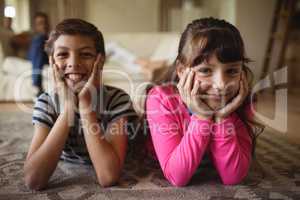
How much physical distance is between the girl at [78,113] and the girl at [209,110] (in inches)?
5.6

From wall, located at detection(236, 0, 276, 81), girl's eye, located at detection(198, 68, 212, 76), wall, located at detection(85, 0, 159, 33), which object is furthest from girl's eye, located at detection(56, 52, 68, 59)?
wall, located at detection(85, 0, 159, 33)

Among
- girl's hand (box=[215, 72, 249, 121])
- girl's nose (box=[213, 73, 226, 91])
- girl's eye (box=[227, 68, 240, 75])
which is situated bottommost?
girl's hand (box=[215, 72, 249, 121])

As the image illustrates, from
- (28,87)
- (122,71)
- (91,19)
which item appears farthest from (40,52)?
(91,19)

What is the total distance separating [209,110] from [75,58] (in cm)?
40

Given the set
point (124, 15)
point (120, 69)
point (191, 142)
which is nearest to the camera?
point (191, 142)

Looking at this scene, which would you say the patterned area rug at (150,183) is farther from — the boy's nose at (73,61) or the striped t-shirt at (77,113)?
Result: the boy's nose at (73,61)

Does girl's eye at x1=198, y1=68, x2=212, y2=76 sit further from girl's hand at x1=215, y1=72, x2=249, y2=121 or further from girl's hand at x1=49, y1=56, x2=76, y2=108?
girl's hand at x1=49, y1=56, x2=76, y2=108

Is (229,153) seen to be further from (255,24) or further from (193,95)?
(255,24)

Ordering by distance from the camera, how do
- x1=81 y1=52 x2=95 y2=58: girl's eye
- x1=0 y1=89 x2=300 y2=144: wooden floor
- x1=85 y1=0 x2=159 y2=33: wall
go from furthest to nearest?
1. x1=85 y1=0 x2=159 y2=33: wall
2. x1=0 y1=89 x2=300 y2=144: wooden floor
3. x1=81 y1=52 x2=95 y2=58: girl's eye

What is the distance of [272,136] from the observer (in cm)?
175

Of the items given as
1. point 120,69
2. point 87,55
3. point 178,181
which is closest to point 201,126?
point 178,181

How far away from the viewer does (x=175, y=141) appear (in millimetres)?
973

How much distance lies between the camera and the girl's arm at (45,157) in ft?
3.04

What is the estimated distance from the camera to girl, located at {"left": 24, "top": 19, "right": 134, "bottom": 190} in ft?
3.08
